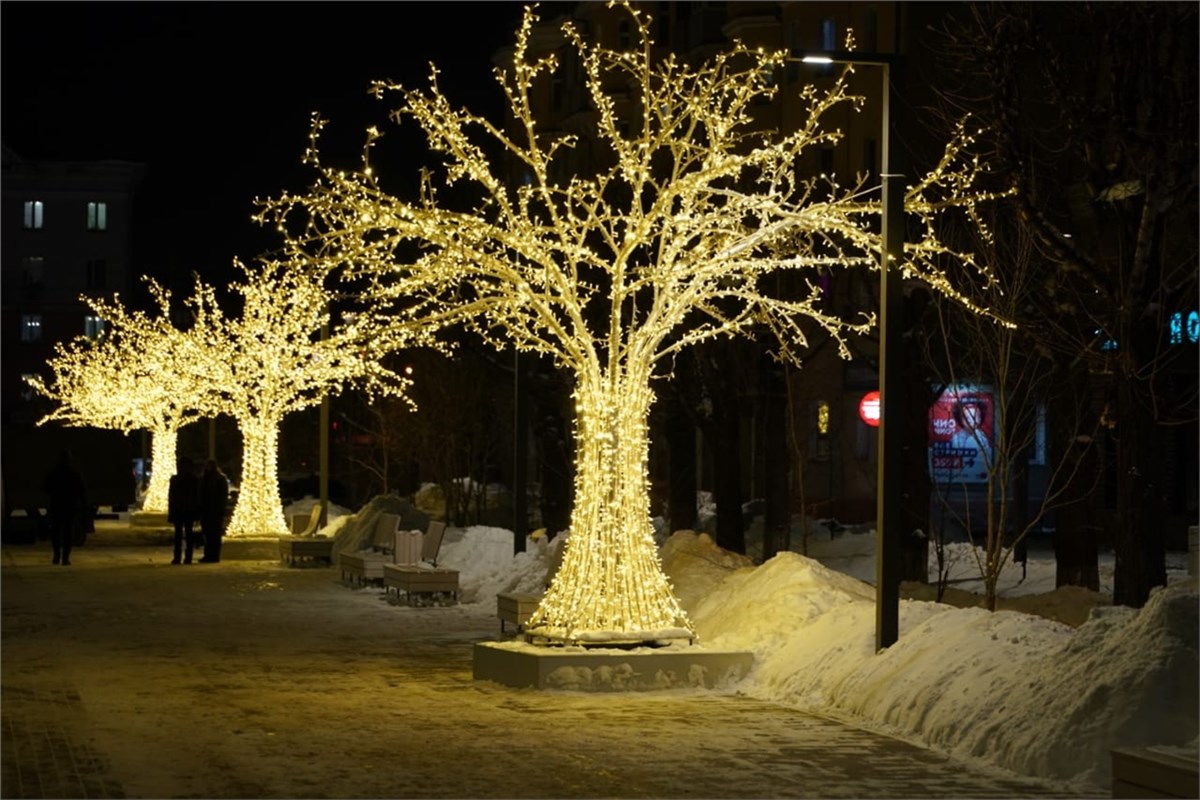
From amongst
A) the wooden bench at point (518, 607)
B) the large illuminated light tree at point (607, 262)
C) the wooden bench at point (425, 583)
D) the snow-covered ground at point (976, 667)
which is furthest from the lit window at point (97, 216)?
the large illuminated light tree at point (607, 262)

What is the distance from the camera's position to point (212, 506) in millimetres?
34562

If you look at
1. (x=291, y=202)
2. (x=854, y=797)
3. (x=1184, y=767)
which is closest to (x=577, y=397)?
(x=291, y=202)

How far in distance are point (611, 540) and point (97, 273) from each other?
292ft

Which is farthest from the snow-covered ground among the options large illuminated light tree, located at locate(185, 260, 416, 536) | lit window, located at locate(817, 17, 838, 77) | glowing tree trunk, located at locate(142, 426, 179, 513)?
lit window, located at locate(817, 17, 838, 77)

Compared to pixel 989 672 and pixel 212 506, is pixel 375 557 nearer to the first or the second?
pixel 212 506

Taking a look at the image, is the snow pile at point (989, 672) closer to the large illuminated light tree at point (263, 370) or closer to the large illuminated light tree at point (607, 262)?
the large illuminated light tree at point (607, 262)

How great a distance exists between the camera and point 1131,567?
59.6 feet

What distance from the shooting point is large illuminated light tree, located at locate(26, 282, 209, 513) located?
136 ft

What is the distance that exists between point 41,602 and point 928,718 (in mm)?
15294

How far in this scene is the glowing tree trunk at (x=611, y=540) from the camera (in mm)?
17188

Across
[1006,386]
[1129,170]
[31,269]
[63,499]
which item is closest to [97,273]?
[31,269]

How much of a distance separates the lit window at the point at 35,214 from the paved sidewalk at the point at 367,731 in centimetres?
8280

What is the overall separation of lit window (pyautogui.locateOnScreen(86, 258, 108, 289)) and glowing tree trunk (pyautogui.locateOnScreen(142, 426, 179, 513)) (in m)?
52.1

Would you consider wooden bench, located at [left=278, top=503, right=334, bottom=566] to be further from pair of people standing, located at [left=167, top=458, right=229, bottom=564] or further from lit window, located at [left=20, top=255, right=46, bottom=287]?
lit window, located at [left=20, top=255, right=46, bottom=287]
